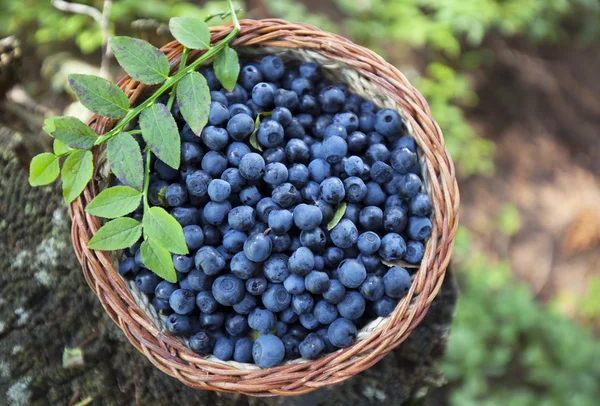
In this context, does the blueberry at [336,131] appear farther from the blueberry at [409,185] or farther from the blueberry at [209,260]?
the blueberry at [209,260]

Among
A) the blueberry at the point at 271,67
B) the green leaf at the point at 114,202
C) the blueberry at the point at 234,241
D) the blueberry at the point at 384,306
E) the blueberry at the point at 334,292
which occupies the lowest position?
the blueberry at the point at 384,306

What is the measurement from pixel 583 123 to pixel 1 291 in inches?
156

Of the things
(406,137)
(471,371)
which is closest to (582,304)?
(471,371)

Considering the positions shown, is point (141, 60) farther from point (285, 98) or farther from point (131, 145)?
point (285, 98)

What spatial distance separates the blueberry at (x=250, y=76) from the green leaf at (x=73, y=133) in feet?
1.54

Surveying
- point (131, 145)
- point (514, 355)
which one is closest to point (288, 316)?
point (131, 145)

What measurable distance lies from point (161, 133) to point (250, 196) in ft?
0.94

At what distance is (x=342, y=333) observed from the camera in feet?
3.97

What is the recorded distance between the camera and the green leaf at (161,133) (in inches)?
45.9

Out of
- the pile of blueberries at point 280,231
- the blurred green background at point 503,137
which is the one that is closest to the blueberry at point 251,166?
the pile of blueberries at point 280,231

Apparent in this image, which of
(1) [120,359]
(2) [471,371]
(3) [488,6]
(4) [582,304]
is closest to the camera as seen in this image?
(1) [120,359]

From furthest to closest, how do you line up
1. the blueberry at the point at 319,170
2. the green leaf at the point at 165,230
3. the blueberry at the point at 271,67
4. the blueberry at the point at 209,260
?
1. the blueberry at the point at 271,67
2. the blueberry at the point at 319,170
3. the blueberry at the point at 209,260
4. the green leaf at the point at 165,230

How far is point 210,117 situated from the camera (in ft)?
4.30

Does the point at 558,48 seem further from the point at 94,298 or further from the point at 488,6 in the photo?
the point at 94,298
